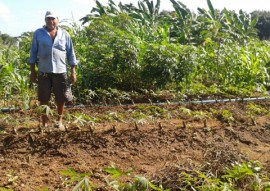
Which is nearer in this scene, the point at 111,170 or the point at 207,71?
the point at 111,170

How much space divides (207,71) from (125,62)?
1805 mm

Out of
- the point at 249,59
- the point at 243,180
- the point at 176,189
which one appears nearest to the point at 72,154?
the point at 176,189

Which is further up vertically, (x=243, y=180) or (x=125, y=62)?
(x=125, y=62)

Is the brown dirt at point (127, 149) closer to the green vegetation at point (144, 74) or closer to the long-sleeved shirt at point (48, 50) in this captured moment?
→ the green vegetation at point (144, 74)

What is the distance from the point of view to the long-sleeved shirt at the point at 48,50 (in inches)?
158

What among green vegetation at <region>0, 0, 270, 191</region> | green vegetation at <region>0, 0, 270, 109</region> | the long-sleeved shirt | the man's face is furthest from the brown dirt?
green vegetation at <region>0, 0, 270, 109</region>

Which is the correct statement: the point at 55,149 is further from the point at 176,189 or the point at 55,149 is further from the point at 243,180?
the point at 243,180

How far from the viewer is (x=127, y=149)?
347cm

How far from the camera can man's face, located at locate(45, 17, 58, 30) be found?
155 inches

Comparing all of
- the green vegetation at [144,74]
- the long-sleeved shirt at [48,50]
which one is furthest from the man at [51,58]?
the green vegetation at [144,74]

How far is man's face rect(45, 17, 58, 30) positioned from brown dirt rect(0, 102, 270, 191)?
3.35 ft

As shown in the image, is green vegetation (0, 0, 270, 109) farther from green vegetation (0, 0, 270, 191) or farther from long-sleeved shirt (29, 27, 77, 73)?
long-sleeved shirt (29, 27, 77, 73)

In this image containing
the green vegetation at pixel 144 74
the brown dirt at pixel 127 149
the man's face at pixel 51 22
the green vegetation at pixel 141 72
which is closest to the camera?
the brown dirt at pixel 127 149

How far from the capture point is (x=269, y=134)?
4.20m
